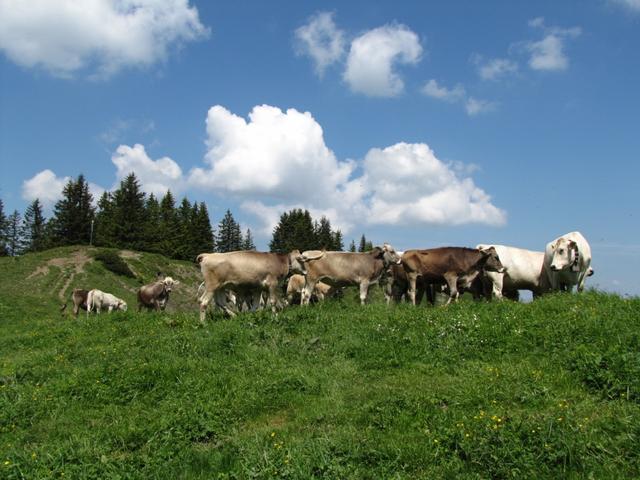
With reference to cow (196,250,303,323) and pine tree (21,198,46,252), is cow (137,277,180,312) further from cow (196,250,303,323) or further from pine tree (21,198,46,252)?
pine tree (21,198,46,252)

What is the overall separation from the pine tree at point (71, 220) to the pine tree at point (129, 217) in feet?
15.9

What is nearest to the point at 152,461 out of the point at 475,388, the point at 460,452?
the point at 460,452

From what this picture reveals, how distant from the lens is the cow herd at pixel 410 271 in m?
17.4

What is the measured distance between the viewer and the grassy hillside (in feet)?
20.5

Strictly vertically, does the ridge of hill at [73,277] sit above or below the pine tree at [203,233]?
below

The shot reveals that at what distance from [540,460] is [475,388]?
2.15m

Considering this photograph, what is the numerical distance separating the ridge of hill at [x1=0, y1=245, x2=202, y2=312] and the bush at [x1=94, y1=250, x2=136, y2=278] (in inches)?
15.5

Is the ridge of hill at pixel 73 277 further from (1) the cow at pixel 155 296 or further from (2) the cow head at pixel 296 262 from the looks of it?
(2) the cow head at pixel 296 262

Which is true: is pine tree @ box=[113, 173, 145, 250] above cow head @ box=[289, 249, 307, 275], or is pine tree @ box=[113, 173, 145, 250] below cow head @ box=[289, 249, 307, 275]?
above

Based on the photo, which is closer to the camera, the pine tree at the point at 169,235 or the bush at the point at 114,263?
the bush at the point at 114,263

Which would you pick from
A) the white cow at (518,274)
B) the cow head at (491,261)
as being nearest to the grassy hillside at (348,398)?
the cow head at (491,261)

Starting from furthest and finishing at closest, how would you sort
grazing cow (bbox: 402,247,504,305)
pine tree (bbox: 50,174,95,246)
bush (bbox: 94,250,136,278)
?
1. pine tree (bbox: 50,174,95,246)
2. bush (bbox: 94,250,136,278)
3. grazing cow (bbox: 402,247,504,305)

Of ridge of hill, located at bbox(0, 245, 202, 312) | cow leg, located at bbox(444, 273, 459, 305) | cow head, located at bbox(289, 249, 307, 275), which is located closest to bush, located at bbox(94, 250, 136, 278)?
ridge of hill, located at bbox(0, 245, 202, 312)

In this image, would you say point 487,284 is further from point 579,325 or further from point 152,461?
point 152,461
